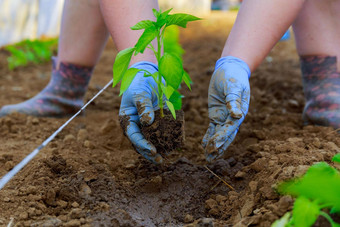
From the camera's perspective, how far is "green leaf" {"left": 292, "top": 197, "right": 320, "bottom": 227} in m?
0.90

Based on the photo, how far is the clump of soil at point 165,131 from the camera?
149cm

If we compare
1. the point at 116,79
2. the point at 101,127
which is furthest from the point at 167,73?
the point at 101,127

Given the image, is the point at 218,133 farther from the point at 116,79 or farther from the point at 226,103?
the point at 116,79

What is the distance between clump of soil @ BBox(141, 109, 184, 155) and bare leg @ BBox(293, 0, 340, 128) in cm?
92

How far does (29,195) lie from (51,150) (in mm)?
516

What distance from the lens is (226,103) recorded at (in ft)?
4.83

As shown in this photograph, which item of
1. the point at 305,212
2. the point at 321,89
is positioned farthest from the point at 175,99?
the point at 321,89

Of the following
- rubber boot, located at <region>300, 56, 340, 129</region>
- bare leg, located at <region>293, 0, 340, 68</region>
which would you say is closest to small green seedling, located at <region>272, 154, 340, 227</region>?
rubber boot, located at <region>300, 56, 340, 129</region>

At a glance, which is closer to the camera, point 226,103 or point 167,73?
point 167,73

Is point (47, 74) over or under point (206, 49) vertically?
under

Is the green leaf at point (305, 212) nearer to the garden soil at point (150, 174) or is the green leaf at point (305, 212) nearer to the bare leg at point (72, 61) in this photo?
the garden soil at point (150, 174)

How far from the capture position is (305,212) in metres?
0.91

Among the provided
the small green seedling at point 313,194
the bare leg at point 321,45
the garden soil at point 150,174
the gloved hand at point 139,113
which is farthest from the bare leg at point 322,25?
the small green seedling at point 313,194

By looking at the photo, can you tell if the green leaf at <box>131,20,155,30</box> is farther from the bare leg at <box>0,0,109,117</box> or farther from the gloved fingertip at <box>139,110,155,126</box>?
the bare leg at <box>0,0,109,117</box>
